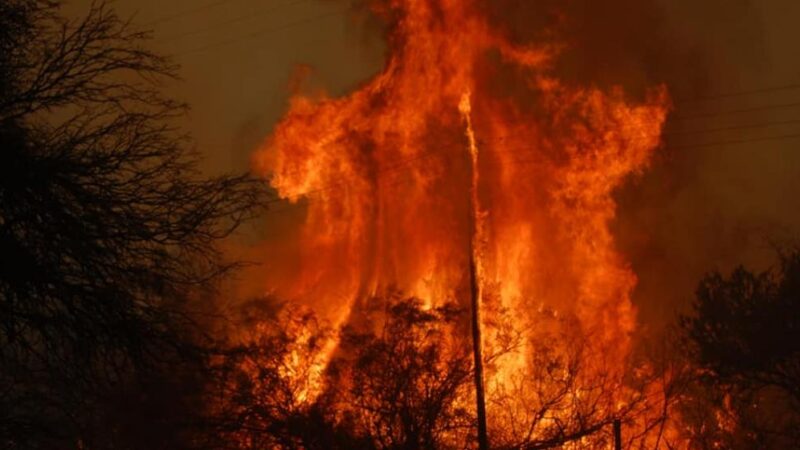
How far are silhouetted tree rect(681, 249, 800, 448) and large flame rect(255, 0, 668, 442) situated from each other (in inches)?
105

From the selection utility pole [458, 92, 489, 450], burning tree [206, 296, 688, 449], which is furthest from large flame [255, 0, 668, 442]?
burning tree [206, 296, 688, 449]

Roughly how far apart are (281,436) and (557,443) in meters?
4.99

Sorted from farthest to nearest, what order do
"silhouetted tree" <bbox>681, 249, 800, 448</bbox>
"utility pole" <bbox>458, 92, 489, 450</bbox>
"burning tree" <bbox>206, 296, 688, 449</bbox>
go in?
"silhouetted tree" <bbox>681, 249, 800, 448</bbox>
"utility pole" <bbox>458, 92, 489, 450</bbox>
"burning tree" <bbox>206, 296, 688, 449</bbox>

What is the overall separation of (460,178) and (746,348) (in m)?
10.4

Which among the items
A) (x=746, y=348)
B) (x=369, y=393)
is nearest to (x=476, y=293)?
(x=369, y=393)

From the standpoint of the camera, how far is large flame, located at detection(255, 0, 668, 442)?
100 feet

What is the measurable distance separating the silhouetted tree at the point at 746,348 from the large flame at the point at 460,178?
8.74 feet

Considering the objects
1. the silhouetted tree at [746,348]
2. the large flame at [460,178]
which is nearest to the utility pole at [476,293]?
the large flame at [460,178]

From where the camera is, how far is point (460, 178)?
105 ft

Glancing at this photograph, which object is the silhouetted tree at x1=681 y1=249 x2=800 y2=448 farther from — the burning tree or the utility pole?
the burning tree

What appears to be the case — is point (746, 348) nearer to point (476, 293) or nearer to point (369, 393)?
point (476, 293)

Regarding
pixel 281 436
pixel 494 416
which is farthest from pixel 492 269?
pixel 281 436

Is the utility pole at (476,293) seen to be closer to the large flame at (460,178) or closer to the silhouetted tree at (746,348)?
the large flame at (460,178)

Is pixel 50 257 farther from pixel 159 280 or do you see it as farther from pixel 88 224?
pixel 159 280
